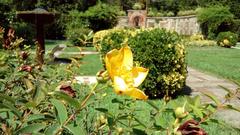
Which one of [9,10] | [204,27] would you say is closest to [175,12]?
[204,27]

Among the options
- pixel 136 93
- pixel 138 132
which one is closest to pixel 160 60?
pixel 138 132

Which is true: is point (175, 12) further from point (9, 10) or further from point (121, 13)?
point (9, 10)

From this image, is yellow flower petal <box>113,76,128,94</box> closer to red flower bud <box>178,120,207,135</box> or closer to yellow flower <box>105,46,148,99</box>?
yellow flower <box>105,46,148,99</box>

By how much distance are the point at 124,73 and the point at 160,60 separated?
17.3 feet

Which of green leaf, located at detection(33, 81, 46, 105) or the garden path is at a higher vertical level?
green leaf, located at detection(33, 81, 46, 105)

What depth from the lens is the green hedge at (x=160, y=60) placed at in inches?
238

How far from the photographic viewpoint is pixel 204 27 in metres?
23.2

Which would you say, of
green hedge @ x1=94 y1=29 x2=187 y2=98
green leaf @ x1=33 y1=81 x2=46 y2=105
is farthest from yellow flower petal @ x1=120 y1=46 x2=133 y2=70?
green hedge @ x1=94 y1=29 x2=187 y2=98

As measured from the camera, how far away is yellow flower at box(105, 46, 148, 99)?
794 mm

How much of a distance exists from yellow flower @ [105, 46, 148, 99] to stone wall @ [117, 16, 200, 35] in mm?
23407

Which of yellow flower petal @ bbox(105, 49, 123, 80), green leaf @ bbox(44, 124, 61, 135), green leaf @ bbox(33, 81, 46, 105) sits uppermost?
yellow flower petal @ bbox(105, 49, 123, 80)

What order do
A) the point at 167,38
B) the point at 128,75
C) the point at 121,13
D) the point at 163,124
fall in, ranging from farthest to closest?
the point at 121,13, the point at 167,38, the point at 163,124, the point at 128,75

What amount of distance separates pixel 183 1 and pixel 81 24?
1385 centimetres

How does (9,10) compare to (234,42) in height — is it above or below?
above
